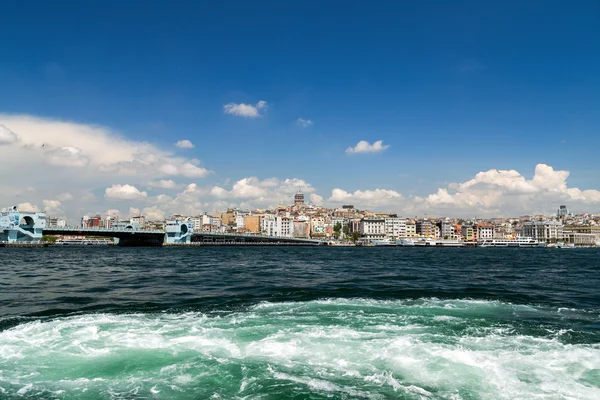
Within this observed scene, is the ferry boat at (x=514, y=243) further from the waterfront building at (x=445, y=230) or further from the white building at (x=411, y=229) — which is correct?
the white building at (x=411, y=229)

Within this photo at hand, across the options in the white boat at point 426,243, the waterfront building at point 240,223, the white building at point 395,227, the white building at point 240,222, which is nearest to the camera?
the white boat at point 426,243

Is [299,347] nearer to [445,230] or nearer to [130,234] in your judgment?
[130,234]

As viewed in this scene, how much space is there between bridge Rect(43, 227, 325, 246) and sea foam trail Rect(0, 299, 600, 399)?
98.3m

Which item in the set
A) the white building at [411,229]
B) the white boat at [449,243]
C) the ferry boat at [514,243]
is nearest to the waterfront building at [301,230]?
the white building at [411,229]

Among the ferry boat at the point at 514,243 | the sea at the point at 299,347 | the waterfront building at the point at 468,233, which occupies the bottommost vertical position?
the ferry boat at the point at 514,243

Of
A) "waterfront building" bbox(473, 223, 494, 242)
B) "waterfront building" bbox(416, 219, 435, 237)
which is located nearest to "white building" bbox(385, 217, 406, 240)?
"waterfront building" bbox(416, 219, 435, 237)

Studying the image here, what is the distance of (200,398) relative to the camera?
22.5ft

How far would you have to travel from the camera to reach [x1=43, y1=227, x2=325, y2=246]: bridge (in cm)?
10138

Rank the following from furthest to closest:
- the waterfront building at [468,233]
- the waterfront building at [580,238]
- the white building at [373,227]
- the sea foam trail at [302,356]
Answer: the white building at [373,227]
the waterfront building at [468,233]
the waterfront building at [580,238]
the sea foam trail at [302,356]

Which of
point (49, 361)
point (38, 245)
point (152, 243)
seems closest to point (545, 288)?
point (49, 361)

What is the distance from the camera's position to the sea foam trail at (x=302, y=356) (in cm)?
723

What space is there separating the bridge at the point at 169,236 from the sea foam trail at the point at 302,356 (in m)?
98.3

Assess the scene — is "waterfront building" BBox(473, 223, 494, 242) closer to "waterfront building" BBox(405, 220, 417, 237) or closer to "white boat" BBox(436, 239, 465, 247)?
"waterfront building" BBox(405, 220, 417, 237)

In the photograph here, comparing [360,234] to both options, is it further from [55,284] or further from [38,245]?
[55,284]
